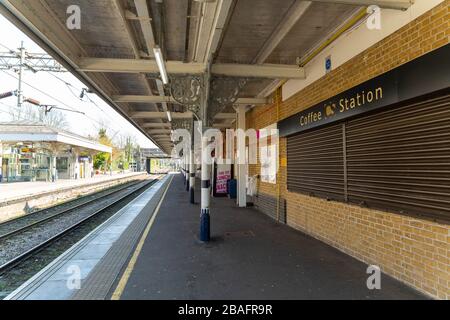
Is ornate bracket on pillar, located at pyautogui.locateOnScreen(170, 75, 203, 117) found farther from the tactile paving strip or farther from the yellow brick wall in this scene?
the tactile paving strip

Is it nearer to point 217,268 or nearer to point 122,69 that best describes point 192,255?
point 217,268

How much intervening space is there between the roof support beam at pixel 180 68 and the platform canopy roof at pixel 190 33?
0.02 m

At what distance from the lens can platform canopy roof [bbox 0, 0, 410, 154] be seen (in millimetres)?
4895

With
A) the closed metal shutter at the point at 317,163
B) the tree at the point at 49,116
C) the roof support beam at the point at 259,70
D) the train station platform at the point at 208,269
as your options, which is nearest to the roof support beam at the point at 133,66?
Result: the roof support beam at the point at 259,70

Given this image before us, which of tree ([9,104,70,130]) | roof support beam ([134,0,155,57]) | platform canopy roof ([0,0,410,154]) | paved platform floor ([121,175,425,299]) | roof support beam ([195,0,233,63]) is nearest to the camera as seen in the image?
paved platform floor ([121,175,425,299])

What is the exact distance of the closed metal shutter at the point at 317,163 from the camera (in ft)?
20.3

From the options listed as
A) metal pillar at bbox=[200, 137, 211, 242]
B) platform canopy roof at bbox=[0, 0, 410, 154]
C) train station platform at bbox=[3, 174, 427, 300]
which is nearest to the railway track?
train station platform at bbox=[3, 174, 427, 300]

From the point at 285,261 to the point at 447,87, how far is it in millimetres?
3566

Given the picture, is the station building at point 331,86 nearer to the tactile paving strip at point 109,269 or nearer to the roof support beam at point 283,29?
the roof support beam at point 283,29

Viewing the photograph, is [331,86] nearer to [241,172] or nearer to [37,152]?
[241,172]

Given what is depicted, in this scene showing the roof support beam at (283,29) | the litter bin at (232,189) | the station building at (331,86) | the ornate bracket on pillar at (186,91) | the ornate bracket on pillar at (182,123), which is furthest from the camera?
the litter bin at (232,189)

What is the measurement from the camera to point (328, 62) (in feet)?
20.8

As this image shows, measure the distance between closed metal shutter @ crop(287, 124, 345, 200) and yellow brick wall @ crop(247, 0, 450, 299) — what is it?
0.34 meters
